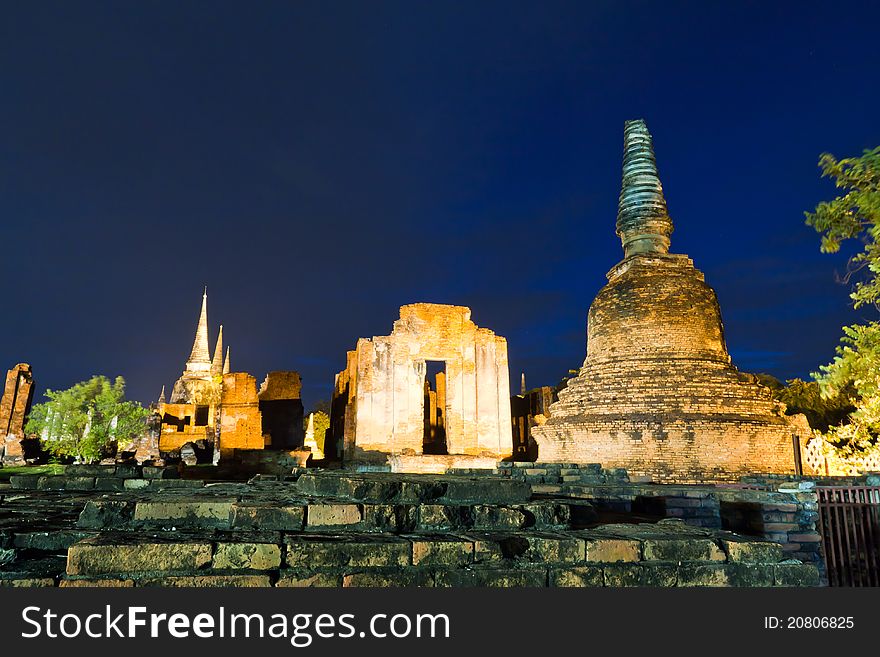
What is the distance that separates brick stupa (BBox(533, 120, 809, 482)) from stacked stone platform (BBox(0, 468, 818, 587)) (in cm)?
1038

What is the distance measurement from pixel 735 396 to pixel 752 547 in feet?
40.4

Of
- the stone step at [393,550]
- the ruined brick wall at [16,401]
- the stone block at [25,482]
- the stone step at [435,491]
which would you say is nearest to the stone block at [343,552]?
the stone step at [393,550]

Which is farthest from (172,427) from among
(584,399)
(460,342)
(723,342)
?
(723,342)

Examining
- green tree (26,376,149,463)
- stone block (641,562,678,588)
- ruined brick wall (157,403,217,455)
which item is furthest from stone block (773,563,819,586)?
ruined brick wall (157,403,217,455)

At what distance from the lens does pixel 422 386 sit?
18.6 m

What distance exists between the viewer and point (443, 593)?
288 cm

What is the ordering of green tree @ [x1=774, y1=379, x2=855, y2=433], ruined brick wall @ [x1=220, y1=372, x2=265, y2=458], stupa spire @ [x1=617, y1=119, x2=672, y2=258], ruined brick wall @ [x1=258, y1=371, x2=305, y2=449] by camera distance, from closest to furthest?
1. stupa spire @ [x1=617, y1=119, x2=672, y2=258]
2. ruined brick wall @ [x1=220, y1=372, x2=265, y2=458]
3. green tree @ [x1=774, y1=379, x2=855, y2=433]
4. ruined brick wall @ [x1=258, y1=371, x2=305, y2=449]

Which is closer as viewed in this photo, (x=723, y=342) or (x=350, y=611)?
(x=350, y=611)

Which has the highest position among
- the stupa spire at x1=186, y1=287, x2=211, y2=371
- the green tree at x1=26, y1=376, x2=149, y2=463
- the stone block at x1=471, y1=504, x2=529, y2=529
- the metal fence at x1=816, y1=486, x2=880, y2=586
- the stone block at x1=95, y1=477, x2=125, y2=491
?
the stupa spire at x1=186, y1=287, x2=211, y2=371

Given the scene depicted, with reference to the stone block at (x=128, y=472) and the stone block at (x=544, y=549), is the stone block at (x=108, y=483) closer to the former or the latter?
the stone block at (x=128, y=472)

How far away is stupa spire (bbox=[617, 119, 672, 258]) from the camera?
58.5ft

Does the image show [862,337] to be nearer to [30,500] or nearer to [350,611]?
[350,611]

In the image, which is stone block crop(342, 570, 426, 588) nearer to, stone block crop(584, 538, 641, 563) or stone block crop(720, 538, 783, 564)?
stone block crop(584, 538, 641, 563)

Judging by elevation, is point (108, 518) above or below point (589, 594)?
above
